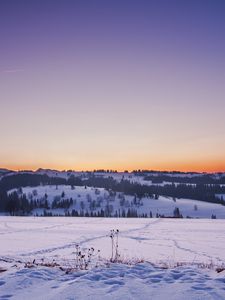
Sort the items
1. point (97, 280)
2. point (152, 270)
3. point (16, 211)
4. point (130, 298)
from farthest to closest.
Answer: point (16, 211)
point (152, 270)
point (97, 280)
point (130, 298)

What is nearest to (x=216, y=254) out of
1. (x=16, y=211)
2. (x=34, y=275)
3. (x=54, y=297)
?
(x=34, y=275)

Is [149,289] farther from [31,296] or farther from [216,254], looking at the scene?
[216,254]

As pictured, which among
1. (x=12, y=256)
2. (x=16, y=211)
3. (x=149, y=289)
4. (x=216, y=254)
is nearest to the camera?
(x=149, y=289)

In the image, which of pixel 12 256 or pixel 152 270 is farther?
pixel 12 256

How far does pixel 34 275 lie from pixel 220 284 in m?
5.07

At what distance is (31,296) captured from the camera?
8.28 metres

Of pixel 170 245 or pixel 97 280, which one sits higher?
pixel 97 280

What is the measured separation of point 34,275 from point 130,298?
3.44m

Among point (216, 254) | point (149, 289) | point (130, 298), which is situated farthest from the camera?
point (216, 254)

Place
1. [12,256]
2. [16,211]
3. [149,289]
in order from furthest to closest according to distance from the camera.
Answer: [16,211], [12,256], [149,289]

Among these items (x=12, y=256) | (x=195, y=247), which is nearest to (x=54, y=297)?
(x=12, y=256)

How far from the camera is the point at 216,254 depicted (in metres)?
19.0

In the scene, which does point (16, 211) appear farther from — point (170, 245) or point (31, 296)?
point (31, 296)

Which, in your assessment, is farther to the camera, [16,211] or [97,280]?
[16,211]
